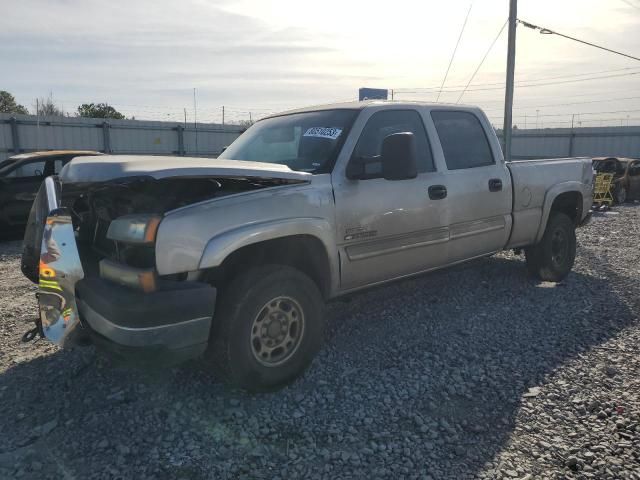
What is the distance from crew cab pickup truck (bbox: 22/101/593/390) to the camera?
3.00 m

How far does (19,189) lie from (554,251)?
27.6 ft

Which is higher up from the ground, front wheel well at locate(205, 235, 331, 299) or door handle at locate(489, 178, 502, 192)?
door handle at locate(489, 178, 502, 192)

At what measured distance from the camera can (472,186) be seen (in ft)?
16.2

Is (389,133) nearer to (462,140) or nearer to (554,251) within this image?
(462,140)

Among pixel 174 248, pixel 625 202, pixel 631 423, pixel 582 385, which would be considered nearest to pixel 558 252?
pixel 582 385

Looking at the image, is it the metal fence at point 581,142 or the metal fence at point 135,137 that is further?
the metal fence at point 581,142

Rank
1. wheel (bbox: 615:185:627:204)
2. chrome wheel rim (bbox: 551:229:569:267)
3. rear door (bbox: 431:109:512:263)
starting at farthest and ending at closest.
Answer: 1. wheel (bbox: 615:185:627:204)
2. chrome wheel rim (bbox: 551:229:569:267)
3. rear door (bbox: 431:109:512:263)

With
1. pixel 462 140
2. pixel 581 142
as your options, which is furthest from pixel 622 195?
pixel 581 142

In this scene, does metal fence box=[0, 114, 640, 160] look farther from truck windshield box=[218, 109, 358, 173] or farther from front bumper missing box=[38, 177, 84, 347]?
front bumper missing box=[38, 177, 84, 347]

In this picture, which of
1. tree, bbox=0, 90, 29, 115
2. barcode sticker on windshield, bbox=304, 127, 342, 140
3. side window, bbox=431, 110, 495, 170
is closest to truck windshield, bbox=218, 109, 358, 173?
barcode sticker on windshield, bbox=304, 127, 342, 140

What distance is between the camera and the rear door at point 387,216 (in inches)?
155

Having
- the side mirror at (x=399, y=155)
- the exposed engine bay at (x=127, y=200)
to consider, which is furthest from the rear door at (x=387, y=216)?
the exposed engine bay at (x=127, y=200)

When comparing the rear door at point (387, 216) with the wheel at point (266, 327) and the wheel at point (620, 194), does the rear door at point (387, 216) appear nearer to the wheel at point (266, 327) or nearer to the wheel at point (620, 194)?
the wheel at point (266, 327)

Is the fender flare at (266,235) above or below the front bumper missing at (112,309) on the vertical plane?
above
